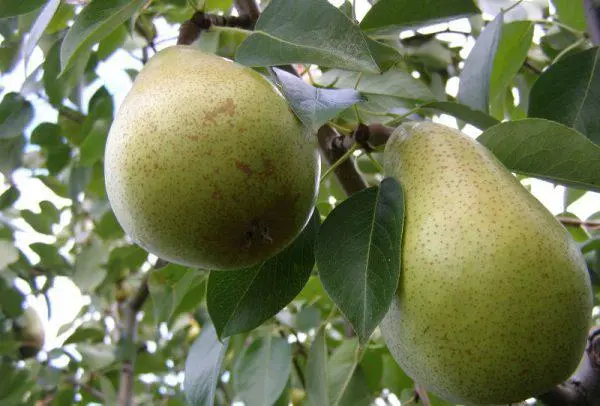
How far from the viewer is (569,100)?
1.04 m

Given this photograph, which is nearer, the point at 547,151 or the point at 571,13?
the point at 547,151

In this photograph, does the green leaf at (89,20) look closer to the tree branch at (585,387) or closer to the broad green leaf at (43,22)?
the broad green leaf at (43,22)

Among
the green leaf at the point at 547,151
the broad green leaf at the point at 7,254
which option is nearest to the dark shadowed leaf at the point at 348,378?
the green leaf at the point at 547,151

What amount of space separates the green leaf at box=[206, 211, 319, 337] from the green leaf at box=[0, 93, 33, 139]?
0.97m

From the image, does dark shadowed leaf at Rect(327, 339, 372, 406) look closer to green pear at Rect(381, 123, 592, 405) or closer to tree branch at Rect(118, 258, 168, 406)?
green pear at Rect(381, 123, 592, 405)

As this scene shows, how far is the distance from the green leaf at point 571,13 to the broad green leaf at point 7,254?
1547mm

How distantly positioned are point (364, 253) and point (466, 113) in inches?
12.6

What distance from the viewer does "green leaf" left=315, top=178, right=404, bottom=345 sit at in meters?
0.74

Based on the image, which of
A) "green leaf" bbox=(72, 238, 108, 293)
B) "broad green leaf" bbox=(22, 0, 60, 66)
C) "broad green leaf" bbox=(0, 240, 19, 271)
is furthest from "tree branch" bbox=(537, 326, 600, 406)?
"broad green leaf" bbox=(0, 240, 19, 271)

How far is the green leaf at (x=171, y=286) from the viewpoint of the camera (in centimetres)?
128

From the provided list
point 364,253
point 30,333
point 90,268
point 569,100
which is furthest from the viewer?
point 30,333

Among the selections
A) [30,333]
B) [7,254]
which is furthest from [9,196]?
[30,333]

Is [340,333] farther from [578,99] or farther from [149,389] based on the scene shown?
[578,99]

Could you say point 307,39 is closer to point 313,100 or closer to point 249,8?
point 313,100
